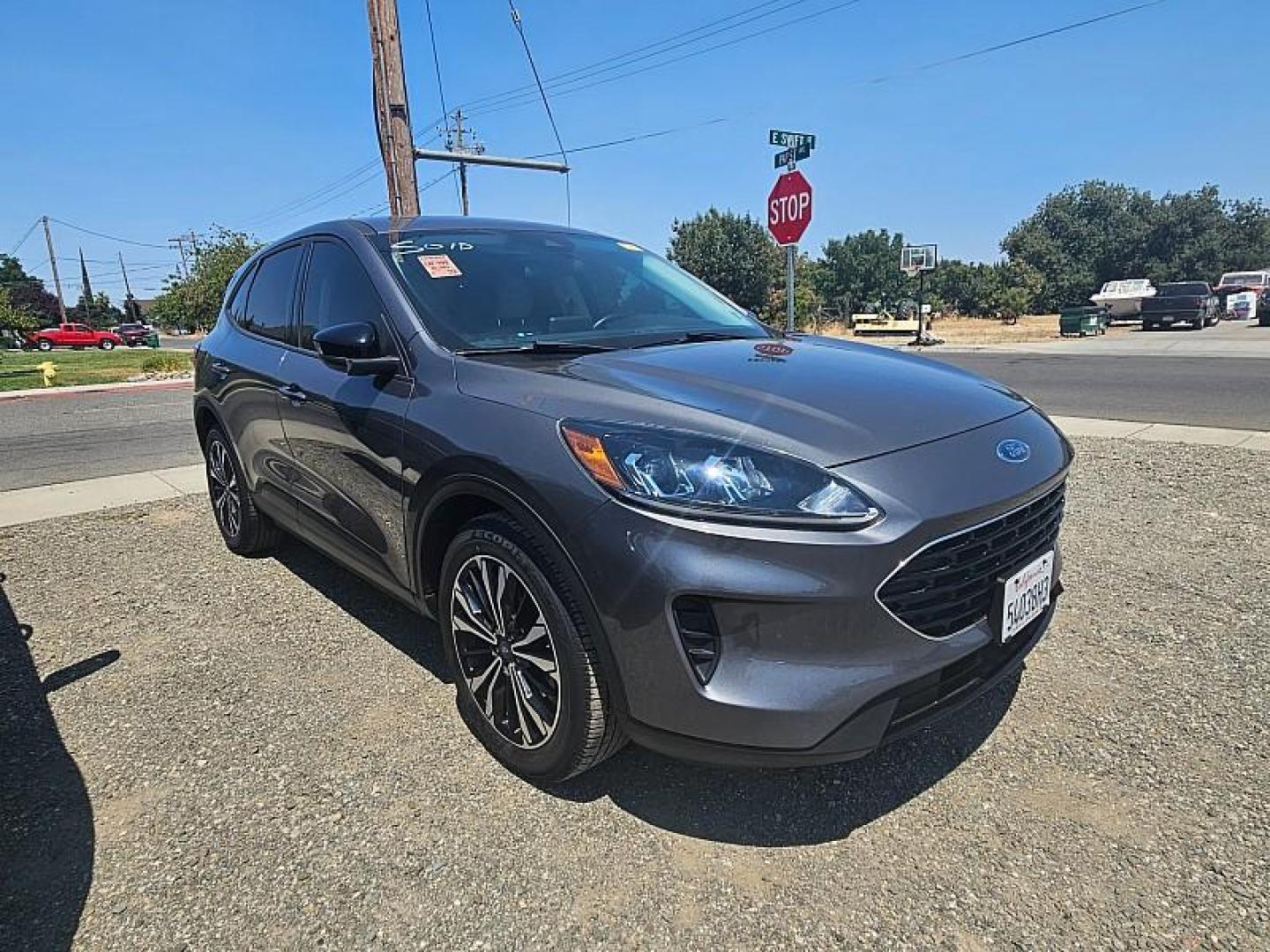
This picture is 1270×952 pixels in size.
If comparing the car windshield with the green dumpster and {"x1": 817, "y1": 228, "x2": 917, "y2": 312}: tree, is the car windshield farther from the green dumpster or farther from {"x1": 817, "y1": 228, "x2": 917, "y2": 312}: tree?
{"x1": 817, "y1": 228, "x2": 917, "y2": 312}: tree

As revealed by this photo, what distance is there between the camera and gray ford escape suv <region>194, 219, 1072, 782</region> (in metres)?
1.76

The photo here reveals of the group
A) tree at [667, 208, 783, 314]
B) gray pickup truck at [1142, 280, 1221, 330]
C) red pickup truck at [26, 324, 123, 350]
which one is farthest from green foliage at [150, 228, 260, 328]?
gray pickup truck at [1142, 280, 1221, 330]

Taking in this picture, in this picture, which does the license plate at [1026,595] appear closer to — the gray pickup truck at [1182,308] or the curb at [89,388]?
the curb at [89,388]

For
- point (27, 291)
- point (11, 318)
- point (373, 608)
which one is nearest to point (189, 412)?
point (373, 608)

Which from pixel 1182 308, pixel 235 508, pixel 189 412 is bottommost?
pixel 189 412

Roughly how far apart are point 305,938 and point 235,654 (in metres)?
1.75

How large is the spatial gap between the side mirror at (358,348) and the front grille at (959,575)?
1726 millimetres

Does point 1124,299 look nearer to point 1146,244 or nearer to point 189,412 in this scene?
point 189,412

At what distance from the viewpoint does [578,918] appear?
1834 mm

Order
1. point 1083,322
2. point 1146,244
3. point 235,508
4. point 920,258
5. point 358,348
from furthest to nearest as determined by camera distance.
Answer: point 1146,244
point 1083,322
point 920,258
point 235,508
point 358,348

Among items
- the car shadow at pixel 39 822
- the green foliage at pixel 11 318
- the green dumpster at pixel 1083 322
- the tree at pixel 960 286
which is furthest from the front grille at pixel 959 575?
the tree at pixel 960 286

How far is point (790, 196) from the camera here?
1057 centimetres

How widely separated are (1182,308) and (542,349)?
1274 inches

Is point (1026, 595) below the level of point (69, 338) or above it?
below
